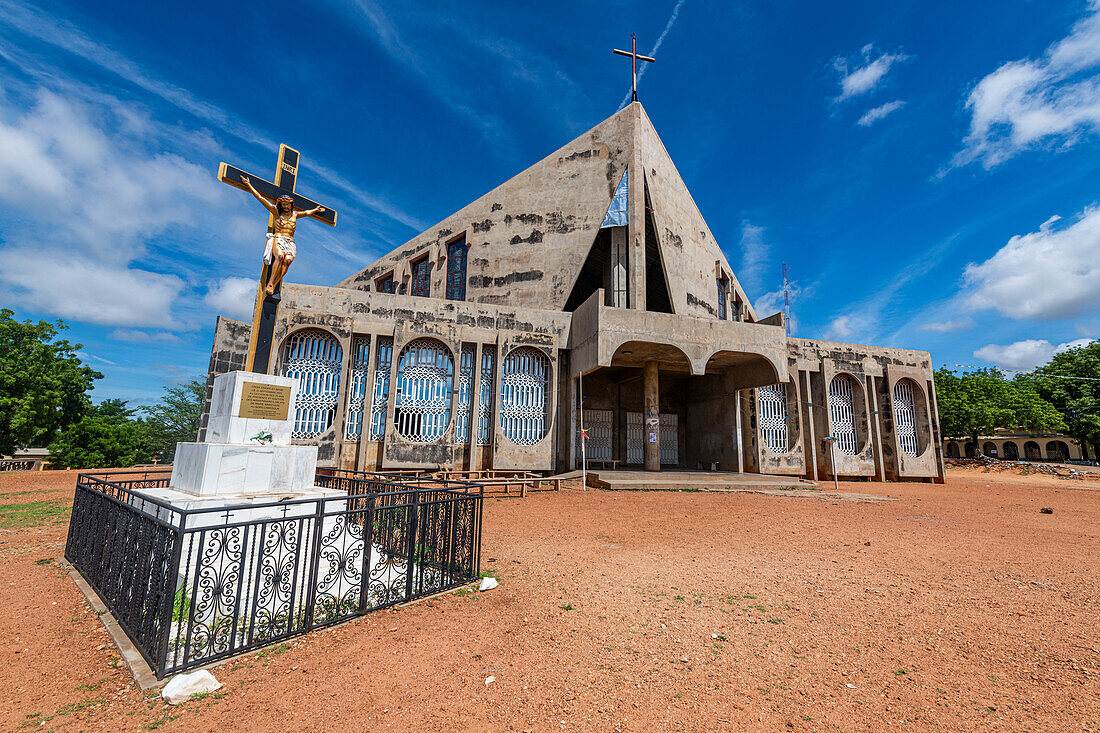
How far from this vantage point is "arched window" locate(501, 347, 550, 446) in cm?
1733

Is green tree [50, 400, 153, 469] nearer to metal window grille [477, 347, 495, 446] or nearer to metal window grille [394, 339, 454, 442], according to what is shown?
metal window grille [394, 339, 454, 442]

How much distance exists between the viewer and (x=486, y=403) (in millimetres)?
17234

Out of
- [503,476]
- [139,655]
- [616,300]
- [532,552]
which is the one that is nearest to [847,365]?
[616,300]

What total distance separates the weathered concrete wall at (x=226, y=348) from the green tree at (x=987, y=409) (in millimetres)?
42741

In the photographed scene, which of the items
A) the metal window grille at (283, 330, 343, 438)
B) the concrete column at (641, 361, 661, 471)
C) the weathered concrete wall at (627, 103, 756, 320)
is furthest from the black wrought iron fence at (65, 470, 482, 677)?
the weathered concrete wall at (627, 103, 756, 320)

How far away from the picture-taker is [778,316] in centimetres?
1775

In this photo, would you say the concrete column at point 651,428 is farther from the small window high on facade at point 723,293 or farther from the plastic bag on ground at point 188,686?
the plastic bag on ground at point 188,686

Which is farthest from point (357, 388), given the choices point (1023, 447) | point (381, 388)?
point (1023, 447)

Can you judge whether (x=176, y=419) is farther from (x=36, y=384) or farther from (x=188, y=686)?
(x=188, y=686)

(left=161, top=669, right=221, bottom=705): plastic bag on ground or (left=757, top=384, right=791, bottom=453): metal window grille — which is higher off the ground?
(left=757, top=384, right=791, bottom=453): metal window grille

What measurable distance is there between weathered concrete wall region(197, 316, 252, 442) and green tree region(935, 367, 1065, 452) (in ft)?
140

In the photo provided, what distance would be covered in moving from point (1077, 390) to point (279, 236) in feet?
180

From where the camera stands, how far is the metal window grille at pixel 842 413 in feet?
70.0

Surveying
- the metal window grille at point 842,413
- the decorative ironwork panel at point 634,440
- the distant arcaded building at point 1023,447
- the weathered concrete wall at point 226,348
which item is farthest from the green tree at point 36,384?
the distant arcaded building at point 1023,447
